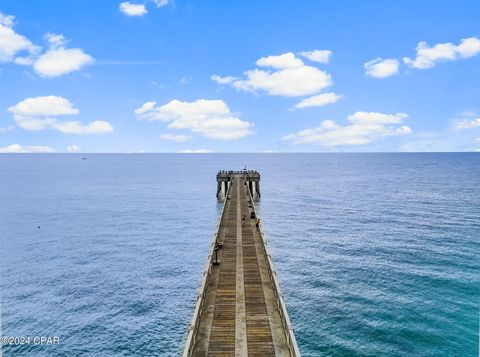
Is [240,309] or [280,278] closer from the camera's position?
[240,309]

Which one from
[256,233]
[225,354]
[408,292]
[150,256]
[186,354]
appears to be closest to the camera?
[186,354]

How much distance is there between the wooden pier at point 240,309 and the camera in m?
18.2

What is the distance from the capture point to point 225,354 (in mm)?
17766

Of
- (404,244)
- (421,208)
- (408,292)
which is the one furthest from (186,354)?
(421,208)

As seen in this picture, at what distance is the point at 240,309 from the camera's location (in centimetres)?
2214

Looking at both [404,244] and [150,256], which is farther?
[404,244]

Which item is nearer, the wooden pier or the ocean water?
the wooden pier

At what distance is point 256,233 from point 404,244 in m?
21.9

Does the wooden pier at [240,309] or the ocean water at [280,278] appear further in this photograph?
the ocean water at [280,278]

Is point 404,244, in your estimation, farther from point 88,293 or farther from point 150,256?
point 88,293

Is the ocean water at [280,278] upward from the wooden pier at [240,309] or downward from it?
downward

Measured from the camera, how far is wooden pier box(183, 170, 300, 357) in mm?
18188

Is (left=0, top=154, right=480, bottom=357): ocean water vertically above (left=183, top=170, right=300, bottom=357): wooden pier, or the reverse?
(left=183, top=170, right=300, bottom=357): wooden pier

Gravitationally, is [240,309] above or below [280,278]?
above
